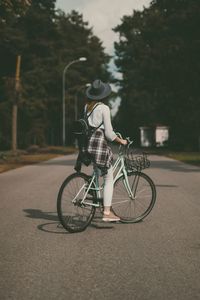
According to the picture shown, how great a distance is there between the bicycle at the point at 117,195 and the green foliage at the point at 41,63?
362 inches

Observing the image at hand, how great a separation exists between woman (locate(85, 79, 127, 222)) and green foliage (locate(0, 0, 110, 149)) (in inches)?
359

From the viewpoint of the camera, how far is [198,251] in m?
6.55

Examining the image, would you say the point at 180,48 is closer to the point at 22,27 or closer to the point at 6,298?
the point at 22,27

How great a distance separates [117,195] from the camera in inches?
337

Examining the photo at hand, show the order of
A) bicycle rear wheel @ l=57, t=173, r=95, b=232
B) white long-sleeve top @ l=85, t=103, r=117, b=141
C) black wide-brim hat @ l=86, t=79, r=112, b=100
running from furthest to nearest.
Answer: black wide-brim hat @ l=86, t=79, r=112, b=100
white long-sleeve top @ l=85, t=103, r=117, b=141
bicycle rear wheel @ l=57, t=173, r=95, b=232

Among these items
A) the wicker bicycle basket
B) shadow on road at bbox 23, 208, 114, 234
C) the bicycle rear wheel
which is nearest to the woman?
the bicycle rear wheel

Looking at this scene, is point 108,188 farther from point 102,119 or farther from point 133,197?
point 102,119

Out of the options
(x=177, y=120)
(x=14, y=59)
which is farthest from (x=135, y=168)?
(x=177, y=120)

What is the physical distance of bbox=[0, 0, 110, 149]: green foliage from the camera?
4566cm

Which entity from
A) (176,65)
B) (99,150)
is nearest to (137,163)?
(99,150)

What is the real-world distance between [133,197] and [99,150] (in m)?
1.09

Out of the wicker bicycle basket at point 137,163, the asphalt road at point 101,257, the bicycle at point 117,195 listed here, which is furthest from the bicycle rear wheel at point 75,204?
the wicker bicycle basket at point 137,163

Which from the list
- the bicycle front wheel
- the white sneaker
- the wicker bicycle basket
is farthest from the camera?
the bicycle front wheel

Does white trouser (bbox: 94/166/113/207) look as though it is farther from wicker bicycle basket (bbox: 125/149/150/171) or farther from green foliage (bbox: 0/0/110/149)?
green foliage (bbox: 0/0/110/149)
